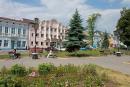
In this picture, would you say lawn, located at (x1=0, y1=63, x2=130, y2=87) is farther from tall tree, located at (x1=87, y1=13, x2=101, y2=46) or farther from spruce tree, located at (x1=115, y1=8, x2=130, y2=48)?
tall tree, located at (x1=87, y1=13, x2=101, y2=46)

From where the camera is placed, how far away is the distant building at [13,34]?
6807 centimetres

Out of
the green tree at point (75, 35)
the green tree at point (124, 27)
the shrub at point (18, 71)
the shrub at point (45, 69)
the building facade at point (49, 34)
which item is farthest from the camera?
the building facade at point (49, 34)

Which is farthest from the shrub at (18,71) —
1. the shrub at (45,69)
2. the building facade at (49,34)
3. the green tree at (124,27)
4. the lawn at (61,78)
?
the building facade at (49,34)

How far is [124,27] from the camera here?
7450 cm

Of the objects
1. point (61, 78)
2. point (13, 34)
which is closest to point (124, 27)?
point (13, 34)

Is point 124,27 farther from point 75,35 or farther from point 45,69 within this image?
point 45,69

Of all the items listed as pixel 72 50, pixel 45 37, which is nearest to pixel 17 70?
pixel 72 50

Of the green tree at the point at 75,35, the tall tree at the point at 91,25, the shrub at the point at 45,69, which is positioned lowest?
the shrub at the point at 45,69

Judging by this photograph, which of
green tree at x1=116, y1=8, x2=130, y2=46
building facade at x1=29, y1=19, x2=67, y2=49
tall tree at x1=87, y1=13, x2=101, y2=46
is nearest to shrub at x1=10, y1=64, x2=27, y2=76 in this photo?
green tree at x1=116, y1=8, x2=130, y2=46

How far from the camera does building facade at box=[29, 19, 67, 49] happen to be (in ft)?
283

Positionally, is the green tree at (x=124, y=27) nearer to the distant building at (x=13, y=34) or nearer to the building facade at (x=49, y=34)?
the building facade at (x=49, y=34)

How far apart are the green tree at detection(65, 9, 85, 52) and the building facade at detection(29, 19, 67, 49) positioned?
135 feet

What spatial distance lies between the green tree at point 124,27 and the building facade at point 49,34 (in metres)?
18.7

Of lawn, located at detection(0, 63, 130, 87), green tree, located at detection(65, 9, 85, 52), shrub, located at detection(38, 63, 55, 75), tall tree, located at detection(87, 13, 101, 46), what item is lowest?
lawn, located at detection(0, 63, 130, 87)
